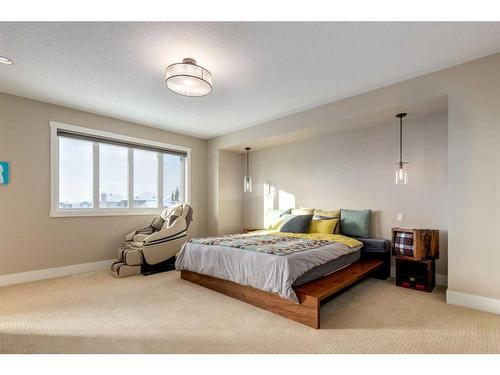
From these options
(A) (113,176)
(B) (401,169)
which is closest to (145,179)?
(A) (113,176)

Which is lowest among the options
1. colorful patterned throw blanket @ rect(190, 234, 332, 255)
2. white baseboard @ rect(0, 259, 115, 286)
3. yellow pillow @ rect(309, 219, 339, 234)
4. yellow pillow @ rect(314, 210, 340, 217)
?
white baseboard @ rect(0, 259, 115, 286)

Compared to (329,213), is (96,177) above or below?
above

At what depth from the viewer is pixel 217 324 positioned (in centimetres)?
236

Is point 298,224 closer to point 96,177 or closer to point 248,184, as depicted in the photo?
point 248,184

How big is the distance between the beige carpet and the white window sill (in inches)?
44.3

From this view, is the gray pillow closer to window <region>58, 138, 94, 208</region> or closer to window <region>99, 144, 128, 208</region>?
window <region>99, 144, 128, 208</region>

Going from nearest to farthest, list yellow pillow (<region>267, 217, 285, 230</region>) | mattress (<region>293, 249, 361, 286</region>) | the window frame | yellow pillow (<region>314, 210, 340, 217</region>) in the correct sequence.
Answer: mattress (<region>293, 249, 361, 286</region>), the window frame, yellow pillow (<region>314, 210, 340, 217</region>), yellow pillow (<region>267, 217, 285, 230</region>)

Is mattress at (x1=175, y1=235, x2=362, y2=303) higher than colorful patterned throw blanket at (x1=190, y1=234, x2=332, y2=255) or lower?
lower

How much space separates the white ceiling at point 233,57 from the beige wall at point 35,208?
31cm

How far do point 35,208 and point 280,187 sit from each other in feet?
13.6

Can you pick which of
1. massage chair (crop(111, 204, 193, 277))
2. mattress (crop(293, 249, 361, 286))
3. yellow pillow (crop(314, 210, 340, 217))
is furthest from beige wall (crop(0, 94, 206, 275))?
yellow pillow (crop(314, 210, 340, 217))

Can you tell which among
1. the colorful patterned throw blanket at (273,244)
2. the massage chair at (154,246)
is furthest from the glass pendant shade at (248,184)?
the colorful patterned throw blanket at (273,244)

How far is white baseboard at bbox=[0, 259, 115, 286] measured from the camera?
11.5 feet
